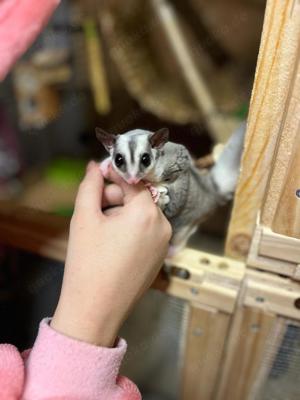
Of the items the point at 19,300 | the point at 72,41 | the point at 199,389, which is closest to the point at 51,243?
the point at 19,300

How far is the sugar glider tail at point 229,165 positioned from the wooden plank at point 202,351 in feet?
0.63

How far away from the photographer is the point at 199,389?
0.71 metres

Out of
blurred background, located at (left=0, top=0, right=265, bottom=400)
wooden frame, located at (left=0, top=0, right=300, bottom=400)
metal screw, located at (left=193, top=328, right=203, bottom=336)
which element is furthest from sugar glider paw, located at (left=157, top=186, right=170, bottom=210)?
blurred background, located at (left=0, top=0, right=265, bottom=400)

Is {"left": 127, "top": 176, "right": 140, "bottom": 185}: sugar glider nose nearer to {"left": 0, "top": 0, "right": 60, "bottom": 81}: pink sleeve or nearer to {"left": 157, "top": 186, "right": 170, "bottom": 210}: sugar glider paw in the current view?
{"left": 157, "top": 186, "right": 170, "bottom": 210}: sugar glider paw

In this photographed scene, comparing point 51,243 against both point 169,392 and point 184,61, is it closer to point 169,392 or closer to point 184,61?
point 169,392

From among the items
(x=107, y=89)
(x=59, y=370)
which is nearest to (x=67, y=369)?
(x=59, y=370)

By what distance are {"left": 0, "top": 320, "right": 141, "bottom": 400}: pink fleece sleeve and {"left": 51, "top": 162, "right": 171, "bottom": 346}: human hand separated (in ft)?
0.05

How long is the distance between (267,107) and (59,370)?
37 centimetres

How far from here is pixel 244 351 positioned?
2.09 feet

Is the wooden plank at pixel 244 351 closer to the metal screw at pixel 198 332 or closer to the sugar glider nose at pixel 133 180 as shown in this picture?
the metal screw at pixel 198 332

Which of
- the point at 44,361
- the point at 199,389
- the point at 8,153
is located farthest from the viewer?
the point at 8,153

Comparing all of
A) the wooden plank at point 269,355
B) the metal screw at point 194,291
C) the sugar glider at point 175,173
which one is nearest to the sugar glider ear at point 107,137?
the sugar glider at point 175,173

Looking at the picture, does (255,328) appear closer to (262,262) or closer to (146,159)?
(262,262)

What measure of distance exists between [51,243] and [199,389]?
0.37 meters
